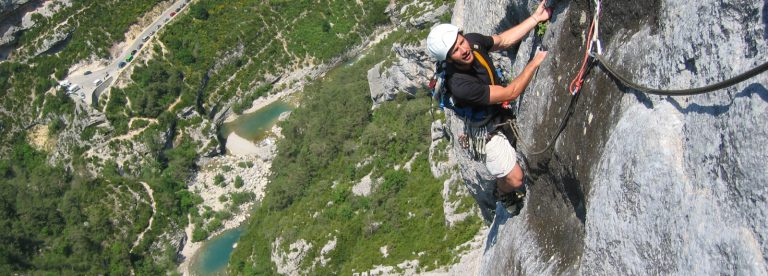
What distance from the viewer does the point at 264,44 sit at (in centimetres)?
6838

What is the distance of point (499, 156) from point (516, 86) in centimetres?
208

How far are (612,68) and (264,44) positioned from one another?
211 ft

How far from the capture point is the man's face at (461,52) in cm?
784

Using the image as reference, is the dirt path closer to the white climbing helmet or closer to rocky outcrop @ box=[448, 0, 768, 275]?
rocky outcrop @ box=[448, 0, 768, 275]

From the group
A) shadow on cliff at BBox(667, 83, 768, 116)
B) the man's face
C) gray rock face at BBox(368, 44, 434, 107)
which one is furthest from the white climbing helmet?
gray rock face at BBox(368, 44, 434, 107)

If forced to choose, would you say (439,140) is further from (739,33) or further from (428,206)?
(739,33)

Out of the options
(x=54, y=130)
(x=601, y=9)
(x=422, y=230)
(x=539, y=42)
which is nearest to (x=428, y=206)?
(x=422, y=230)

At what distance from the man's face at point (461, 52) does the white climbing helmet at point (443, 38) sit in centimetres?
10

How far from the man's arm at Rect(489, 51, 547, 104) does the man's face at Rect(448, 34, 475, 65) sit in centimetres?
54

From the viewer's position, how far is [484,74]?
8539mm

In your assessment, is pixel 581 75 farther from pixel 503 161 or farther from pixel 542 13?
pixel 503 161

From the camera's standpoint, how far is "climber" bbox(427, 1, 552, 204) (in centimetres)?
779

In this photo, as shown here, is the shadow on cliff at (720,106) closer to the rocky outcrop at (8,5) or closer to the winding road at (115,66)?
the winding road at (115,66)

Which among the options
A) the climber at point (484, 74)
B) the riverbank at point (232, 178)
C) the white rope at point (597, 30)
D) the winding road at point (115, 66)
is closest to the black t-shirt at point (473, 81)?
the climber at point (484, 74)
